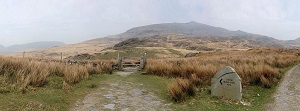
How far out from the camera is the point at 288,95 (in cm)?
1023

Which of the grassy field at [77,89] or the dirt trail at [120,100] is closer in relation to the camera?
the grassy field at [77,89]

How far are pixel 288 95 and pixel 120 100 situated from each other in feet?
20.6

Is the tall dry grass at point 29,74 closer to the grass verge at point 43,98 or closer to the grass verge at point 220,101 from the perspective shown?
the grass verge at point 43,98

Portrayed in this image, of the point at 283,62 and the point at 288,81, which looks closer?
the point at 288,81

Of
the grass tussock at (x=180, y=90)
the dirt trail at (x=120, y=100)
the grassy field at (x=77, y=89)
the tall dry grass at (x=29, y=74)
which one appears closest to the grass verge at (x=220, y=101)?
the grassy field at (x=77, y=89)

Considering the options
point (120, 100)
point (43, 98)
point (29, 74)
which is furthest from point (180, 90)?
point (29, 74)

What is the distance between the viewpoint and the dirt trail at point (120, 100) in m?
8.48

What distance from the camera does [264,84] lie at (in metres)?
11.5

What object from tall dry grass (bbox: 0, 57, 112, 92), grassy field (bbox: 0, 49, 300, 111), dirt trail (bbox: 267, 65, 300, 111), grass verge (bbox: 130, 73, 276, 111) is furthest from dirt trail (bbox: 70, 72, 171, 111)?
dirt trail (bbox: 267, 65, 300, 111)

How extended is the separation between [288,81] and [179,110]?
21.5ft

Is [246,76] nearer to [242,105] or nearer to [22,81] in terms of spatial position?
[242,105]

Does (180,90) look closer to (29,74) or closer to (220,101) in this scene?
(220,101)

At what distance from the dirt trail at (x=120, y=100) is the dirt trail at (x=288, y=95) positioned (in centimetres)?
375

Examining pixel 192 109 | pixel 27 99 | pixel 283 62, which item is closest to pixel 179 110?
pixel 192 109
